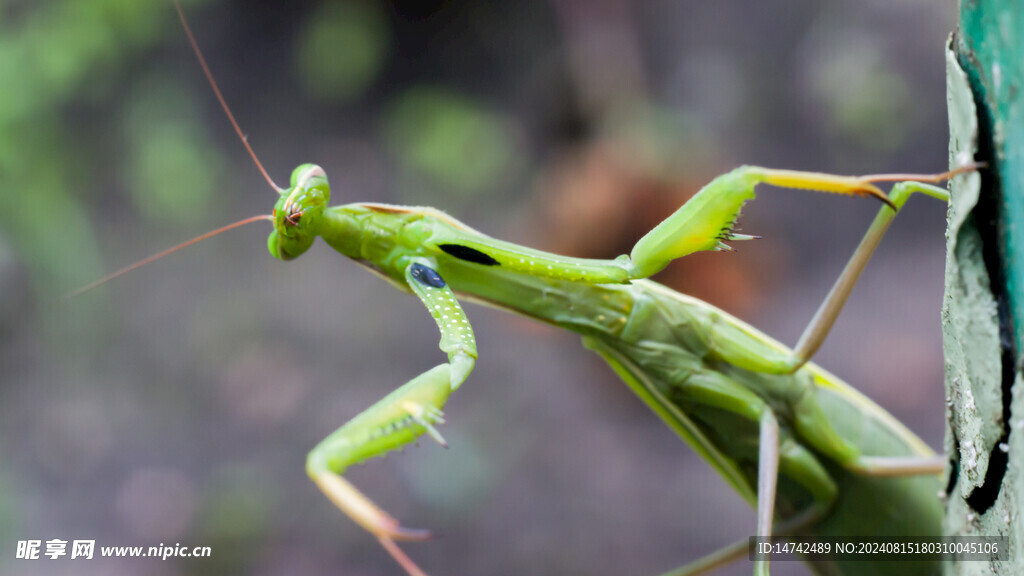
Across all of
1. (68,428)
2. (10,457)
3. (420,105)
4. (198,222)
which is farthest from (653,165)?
(10,457)

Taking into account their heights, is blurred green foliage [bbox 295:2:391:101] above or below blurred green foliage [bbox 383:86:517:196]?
above

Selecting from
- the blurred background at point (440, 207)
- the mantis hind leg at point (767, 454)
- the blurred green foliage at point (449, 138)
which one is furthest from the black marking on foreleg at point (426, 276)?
the blurred green foliage at point (449, 138)

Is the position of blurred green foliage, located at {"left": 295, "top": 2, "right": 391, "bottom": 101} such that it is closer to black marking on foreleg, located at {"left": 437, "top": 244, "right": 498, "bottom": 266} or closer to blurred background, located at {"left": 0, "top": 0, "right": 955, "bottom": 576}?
blurred background, located at {"left": 0, "top": 0, "right": 955, "bottom": 576}

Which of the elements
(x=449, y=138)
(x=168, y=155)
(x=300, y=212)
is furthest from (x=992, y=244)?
(x=168, y=155)

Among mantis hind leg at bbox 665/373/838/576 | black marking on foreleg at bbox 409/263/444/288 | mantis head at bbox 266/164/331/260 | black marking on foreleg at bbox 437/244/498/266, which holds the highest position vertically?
mantis head at bbox 266/164/331/260

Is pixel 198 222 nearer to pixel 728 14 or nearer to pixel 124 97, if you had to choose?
pixel 124 97

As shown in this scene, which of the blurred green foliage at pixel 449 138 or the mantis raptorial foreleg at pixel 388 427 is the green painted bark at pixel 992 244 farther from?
the blurred green foliage at pixel 449 138

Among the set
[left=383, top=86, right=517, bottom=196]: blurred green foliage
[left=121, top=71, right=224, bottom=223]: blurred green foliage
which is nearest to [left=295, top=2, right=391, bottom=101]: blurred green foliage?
[left=383, top=86, right=517, bottom=196]: blurred green foliage
